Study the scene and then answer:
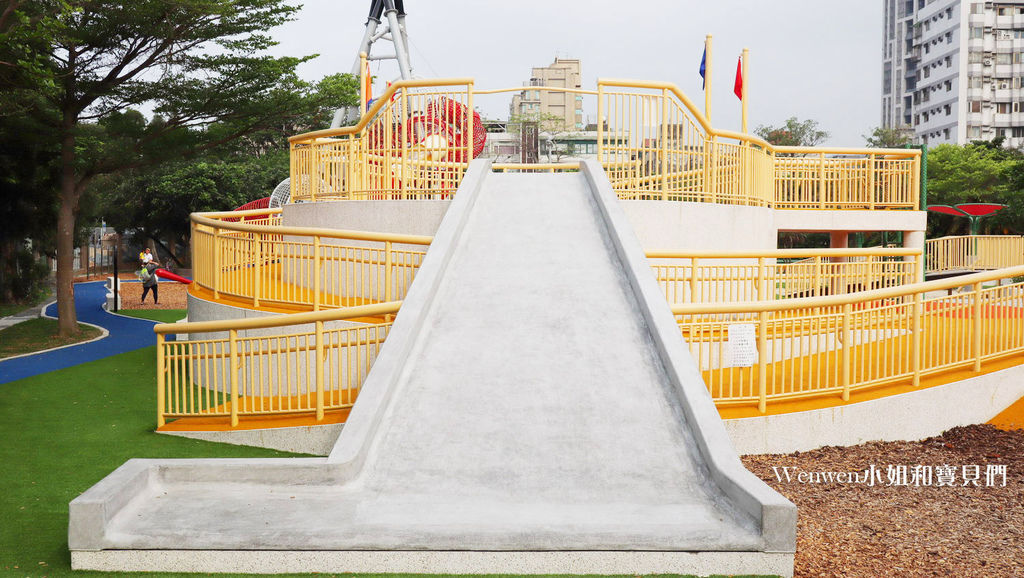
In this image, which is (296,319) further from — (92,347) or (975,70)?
(975,70)

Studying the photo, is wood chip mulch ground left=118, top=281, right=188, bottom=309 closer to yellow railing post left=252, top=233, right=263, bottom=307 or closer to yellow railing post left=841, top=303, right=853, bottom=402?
yellow railing post left=252, top=233, right=263, bottom=307

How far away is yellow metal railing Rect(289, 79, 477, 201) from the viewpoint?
13508mm

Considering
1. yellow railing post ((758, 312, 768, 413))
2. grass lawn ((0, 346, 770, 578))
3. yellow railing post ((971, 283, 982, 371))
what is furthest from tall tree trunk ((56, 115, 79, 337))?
yellow railing post ((971, 283, 982, 371))

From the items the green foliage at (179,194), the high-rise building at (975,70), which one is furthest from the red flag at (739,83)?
the high-rise building at (975,70)

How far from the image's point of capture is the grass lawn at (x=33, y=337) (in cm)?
1825

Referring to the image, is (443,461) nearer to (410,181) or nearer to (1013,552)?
(1013,552)

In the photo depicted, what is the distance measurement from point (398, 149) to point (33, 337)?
38.7 ft

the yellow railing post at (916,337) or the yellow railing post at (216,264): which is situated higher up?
the yellow railing post at (216,264)

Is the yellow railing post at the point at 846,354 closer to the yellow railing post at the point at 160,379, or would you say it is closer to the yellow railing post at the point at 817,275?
the yellow railing post at the point at 817,275

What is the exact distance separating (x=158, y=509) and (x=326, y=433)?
2599 mm

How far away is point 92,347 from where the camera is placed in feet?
59.6

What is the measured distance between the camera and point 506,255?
1048 cm

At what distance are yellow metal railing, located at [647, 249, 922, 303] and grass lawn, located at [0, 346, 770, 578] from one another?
5423 mm

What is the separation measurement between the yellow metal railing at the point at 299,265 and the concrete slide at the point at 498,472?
1.27m
